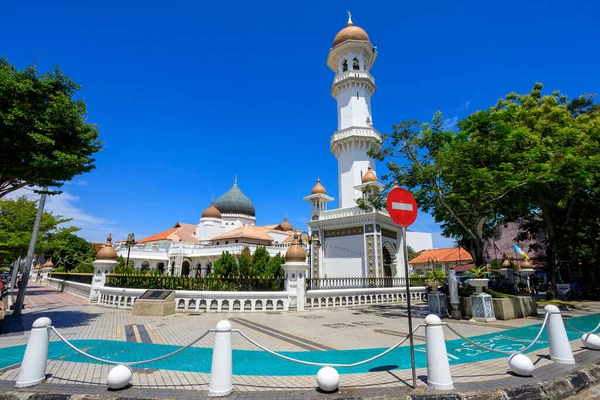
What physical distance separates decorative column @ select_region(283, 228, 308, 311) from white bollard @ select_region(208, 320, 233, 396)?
9898 mm

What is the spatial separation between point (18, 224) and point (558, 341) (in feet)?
102

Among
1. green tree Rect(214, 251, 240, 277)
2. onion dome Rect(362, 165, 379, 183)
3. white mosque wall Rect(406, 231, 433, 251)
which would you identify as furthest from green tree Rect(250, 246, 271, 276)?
white mosque wall Rect(406, 231, 433, 251)

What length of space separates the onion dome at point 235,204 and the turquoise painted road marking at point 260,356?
4083cm

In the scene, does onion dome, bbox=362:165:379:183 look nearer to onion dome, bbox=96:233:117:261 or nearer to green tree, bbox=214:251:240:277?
green tree, bbox=214:251:240:277

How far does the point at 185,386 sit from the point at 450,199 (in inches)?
458

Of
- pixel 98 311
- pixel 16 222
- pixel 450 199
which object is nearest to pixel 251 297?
pixel 98 311

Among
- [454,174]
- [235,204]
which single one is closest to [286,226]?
[235,204]

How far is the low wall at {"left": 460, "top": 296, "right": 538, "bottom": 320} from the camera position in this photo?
443 inches

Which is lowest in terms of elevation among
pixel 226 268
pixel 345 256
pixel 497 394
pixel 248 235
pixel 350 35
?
pixel 497 394

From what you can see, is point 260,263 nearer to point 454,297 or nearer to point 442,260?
point 454,297

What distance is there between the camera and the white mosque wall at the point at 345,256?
23325mm

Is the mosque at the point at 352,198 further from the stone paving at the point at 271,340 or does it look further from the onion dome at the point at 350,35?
the stone paving at the point at 271,340

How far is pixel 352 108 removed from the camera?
27.2m

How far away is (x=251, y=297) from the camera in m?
13.5
